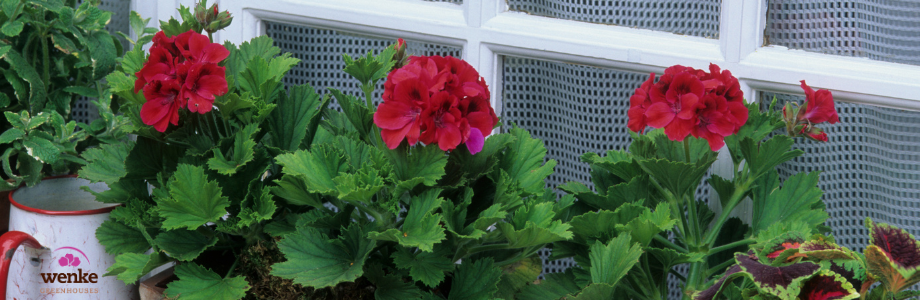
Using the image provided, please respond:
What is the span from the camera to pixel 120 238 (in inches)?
34.2

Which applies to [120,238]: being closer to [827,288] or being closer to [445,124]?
[445,124]

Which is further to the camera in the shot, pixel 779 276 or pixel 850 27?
pixel 850 27

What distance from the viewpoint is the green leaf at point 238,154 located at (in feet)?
2.54

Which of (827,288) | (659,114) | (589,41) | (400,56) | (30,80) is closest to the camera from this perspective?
(827,288)

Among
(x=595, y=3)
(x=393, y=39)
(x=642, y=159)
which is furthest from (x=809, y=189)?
(x=393, y=39)

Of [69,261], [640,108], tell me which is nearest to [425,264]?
[640,108]

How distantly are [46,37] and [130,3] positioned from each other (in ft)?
0.65

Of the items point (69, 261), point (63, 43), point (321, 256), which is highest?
point (63, 43)

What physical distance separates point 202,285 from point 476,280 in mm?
307

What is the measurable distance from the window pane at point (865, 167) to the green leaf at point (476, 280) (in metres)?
0.41

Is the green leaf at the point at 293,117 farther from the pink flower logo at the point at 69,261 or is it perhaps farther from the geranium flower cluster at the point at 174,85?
the pink flower logo at the point at 69,261

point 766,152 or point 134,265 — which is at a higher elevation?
point 766,152

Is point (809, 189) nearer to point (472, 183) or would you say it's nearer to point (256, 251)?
point (472, 183)

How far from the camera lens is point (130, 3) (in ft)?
4.09
